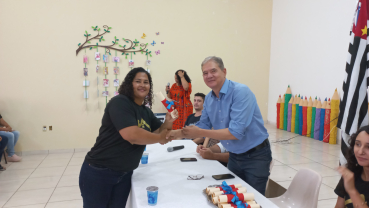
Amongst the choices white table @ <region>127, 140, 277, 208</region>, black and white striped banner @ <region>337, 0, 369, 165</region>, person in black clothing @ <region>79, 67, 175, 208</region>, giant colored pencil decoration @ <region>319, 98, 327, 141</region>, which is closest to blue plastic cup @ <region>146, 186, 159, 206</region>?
white table @ <region>127, 140, 277, 208</region>

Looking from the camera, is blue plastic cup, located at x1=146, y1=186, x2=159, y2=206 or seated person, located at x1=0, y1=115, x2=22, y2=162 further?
seated person, located at x1=0, y1=115, x2=22, y2=162

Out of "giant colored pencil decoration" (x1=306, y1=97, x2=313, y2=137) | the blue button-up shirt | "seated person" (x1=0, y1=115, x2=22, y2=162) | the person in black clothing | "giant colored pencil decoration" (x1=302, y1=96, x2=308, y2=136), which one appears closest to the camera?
the person in black clothing

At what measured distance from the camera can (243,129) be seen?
5.65ft

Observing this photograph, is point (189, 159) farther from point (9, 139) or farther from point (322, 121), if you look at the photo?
point (322, 121)

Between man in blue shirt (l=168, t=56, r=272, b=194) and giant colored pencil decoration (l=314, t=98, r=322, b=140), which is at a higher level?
man in blue shirt (l=168, t=56, r=272, b=194)

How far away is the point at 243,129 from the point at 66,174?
3.07 meters

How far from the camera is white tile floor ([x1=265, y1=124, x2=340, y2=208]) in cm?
285

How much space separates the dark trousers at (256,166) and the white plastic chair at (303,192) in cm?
20

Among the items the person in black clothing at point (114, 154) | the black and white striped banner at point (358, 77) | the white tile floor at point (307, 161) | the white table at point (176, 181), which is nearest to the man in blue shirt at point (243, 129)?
the white table at point (176, 181)

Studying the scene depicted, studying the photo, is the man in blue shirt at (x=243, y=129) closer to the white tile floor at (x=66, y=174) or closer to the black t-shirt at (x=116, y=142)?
the black t-shirt at (x=116, y=142)

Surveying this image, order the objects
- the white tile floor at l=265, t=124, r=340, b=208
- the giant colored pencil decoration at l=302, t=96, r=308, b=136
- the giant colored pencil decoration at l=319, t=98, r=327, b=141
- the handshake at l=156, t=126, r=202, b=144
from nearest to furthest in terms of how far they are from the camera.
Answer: the handshake at l=156, t=126, r=202, b=144 < the white tile floor at l=265, t=124, r=340, b=208 < the giant colored pencil decoration at l=319, t=98, r=327, b=141 < the giant colored pencil decoration at l=302, t=96, r=308, b=136

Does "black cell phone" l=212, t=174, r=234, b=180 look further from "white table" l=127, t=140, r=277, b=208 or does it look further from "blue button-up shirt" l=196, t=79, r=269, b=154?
"blue button-up shirt" l=196, t=79, r=269, b=154

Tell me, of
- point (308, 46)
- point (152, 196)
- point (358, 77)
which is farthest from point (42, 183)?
point (308, 46)

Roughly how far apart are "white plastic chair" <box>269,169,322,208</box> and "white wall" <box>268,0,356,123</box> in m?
3.93
